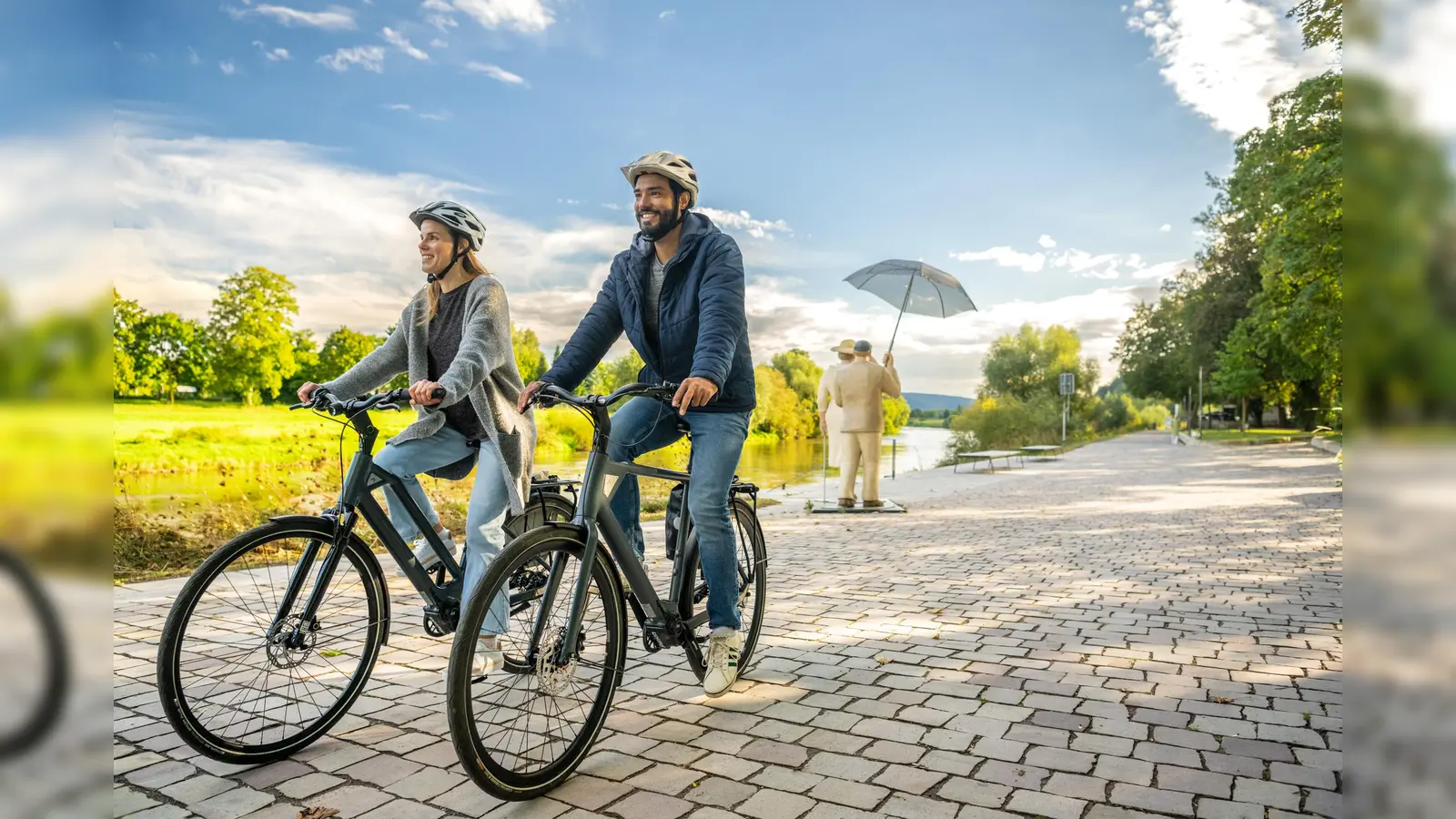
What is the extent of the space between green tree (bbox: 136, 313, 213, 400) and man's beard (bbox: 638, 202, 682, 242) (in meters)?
18.0

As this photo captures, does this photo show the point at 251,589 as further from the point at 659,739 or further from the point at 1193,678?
the point at 1193,678

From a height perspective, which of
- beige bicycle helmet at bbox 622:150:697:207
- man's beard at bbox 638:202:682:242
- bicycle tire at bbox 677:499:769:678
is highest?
beige bicycle helmet at bbox 622:150:697:207

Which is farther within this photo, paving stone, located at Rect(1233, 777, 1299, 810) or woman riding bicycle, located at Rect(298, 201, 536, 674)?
woman riding bicycle, located at Rect(298, 201, 536, 674)

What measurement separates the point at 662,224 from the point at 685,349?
537 millimetres

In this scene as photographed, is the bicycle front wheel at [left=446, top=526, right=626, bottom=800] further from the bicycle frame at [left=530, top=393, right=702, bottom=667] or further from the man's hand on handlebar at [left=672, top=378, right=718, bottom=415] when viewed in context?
the man's hand on handlebar at [left=672, top=378, right=718, bottom=415]

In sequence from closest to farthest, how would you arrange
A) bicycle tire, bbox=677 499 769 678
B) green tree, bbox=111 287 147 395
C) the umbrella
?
bicycle tire, bbox=677 499 769 678
green tree, bbox=111 287 147 395
the umbrella

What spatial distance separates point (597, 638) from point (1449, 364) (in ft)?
10.4

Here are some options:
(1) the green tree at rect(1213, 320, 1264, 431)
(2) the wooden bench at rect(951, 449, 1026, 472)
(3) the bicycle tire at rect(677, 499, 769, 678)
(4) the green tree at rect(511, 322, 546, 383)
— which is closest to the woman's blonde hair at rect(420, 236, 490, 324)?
(3) the bicycle tire at rect(677, 499, 769, 678)

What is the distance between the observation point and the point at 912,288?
13.6 meters

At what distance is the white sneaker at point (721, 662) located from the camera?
4.11m

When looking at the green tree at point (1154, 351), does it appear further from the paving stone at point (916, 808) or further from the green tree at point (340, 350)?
the paving stone at point (916, 808)

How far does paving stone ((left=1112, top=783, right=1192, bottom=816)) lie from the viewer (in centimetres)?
305

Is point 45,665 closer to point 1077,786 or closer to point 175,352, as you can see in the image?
point 1077,786

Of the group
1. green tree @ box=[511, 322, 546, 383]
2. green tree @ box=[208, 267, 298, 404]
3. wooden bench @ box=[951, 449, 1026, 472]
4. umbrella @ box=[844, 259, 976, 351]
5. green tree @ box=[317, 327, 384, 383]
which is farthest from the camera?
green tree @ box=[511, 322, 546, 383]
